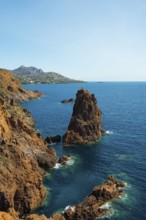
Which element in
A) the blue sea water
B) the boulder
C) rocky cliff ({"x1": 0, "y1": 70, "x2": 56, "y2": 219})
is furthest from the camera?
the boulder

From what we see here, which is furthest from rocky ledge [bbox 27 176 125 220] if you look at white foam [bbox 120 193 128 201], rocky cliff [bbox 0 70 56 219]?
rocky cliff [bbox 0 70 56 219]

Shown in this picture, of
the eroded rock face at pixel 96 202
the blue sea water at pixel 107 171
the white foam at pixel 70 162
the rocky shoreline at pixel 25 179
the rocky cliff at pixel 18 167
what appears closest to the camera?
the eroded rock face at pixel 96 202

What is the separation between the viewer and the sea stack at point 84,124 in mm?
107000

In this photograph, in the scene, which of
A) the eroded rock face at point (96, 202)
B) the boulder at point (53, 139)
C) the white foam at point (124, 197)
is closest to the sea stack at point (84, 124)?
the boulder at point (53, 139)

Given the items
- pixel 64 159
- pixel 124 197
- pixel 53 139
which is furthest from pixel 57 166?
pixel 53 139

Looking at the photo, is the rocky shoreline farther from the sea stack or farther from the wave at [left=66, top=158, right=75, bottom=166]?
the sea stack

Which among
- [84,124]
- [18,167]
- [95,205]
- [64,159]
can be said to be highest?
[84,124]

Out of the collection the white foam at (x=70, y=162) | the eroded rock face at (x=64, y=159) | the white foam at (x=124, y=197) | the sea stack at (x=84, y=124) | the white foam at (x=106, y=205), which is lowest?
the white foam at (x=106, y=205)

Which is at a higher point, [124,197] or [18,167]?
[18,167]

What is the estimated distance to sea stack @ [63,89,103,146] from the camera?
351 feet

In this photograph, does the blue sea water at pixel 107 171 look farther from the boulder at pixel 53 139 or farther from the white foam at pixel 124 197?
the boulder at pixel 53 139

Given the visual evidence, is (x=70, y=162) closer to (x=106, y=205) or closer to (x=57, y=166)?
(x=57, y=166)

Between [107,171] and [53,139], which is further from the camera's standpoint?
[53,139]

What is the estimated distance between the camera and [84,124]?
4355 inches
